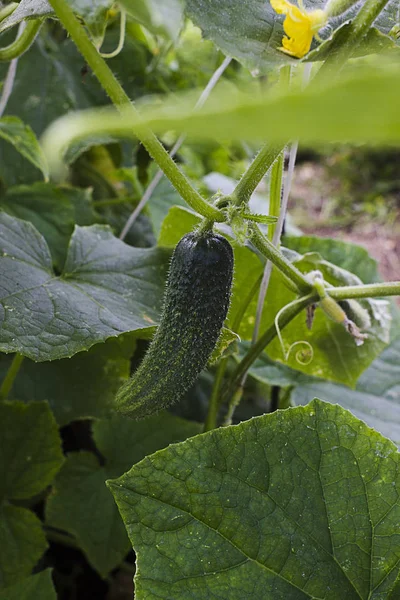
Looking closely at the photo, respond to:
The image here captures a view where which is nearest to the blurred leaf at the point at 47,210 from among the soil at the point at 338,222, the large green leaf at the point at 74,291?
the large green leaf at the point at 74,291

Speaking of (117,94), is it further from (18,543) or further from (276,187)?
(18,543)

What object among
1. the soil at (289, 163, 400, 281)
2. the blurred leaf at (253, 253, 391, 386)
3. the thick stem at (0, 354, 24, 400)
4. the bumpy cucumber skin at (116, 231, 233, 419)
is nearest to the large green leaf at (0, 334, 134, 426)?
the thick stem at (0, 354, 24, 400)

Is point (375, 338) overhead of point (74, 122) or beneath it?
overhead

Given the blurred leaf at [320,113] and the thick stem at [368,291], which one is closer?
the blurred leaf at [320,113]

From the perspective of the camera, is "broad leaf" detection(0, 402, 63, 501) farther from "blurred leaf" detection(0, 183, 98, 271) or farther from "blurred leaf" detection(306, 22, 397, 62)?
"blurred leaf" detection(306, 22, 397, 62)

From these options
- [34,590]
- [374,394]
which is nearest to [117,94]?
[34,590]

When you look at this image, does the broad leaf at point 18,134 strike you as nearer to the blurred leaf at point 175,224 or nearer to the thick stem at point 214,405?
the blurred leaf at point 175,224

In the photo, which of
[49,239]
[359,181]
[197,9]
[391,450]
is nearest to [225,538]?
[391,450]

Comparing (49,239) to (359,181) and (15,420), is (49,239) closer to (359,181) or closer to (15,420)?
(15,420)
